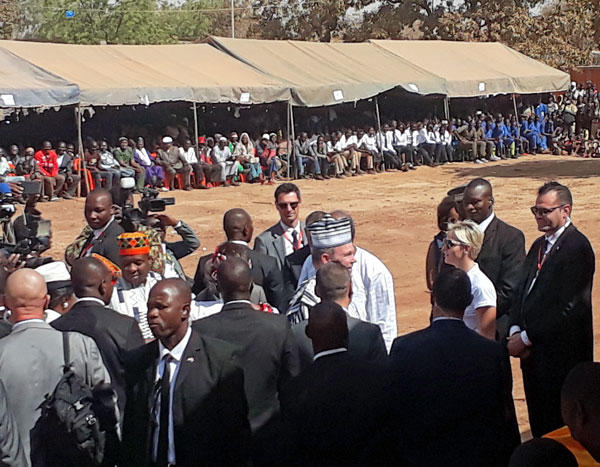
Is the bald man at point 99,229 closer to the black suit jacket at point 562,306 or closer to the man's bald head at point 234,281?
the man's bald head at point 234,281

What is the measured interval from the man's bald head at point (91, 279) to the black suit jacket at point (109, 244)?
4.86ft

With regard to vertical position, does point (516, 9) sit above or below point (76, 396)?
above

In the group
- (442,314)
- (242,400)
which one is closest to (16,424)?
(242,400)

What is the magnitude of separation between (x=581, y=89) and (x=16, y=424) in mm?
34902

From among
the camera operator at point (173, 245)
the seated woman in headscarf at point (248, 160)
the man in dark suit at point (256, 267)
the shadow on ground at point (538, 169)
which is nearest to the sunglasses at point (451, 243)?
the man in dark suit at point (256, 267)

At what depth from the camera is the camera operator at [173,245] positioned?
251 inches

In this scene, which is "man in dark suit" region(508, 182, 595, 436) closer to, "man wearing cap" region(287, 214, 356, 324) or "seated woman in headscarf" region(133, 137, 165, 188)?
"man wearing cap" region(287, 214, 356, 324)

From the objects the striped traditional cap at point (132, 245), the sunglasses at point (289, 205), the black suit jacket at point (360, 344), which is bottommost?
the black suit jacket at point (360, 344)

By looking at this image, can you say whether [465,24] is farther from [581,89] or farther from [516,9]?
[581,89]

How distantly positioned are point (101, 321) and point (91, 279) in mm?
236

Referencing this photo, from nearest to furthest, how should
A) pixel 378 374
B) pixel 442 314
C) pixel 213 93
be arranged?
pixel 378 374 < pixel 442 314 < pixel 213 93

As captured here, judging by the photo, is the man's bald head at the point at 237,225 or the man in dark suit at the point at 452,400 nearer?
the man in dark suit at the point at 452,400

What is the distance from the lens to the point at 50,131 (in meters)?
23.7

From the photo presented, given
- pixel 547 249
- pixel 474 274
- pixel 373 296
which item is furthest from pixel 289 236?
pixel 547 249
